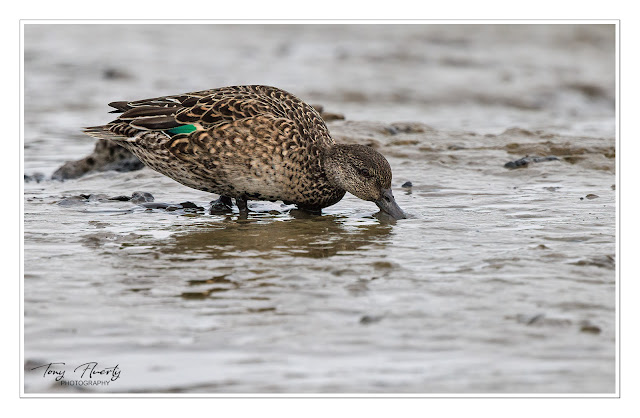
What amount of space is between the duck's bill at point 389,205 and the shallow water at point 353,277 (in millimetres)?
118

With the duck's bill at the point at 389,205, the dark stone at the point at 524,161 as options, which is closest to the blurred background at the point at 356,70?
the dark stone at the point at 524,161

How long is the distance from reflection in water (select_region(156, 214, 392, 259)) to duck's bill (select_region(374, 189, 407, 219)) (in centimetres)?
20

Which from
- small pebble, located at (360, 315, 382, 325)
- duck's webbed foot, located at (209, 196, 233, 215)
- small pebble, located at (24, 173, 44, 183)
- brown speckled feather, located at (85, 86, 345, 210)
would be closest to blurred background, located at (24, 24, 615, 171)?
small pebble, located at (24, 173, 44, 183)

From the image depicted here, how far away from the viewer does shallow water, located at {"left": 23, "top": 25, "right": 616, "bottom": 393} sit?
4.11m

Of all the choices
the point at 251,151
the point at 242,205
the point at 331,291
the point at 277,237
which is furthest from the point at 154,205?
the point at 331,291

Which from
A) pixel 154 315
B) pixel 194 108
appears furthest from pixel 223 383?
pixel 194 108

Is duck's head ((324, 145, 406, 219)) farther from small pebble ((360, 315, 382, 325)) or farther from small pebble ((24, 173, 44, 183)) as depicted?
small pebble ((24, 173, 44, 183))

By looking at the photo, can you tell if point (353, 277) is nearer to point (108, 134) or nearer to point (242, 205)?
point (242, 205)

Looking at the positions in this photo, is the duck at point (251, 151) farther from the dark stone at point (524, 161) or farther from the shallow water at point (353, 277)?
the dark stone at point (524, 161)

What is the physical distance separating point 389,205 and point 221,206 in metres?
1.52

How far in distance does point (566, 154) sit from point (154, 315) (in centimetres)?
658

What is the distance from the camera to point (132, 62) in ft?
58.2

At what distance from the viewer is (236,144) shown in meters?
7.23

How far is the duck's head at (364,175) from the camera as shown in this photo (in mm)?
7406
